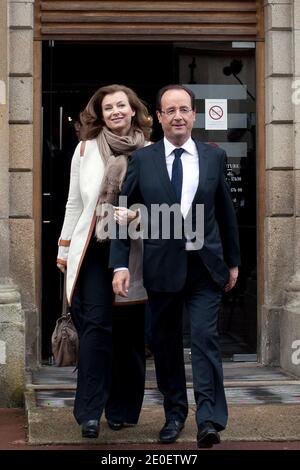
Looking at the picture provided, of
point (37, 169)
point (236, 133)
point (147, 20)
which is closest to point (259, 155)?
point (236, 133)

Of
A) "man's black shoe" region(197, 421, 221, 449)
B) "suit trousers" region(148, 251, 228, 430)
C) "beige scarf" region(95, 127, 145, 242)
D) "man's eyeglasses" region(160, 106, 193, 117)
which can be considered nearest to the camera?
"man's black shoe" region(197, 421, 221, 449)

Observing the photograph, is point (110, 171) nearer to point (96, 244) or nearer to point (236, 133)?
point (96, 244)

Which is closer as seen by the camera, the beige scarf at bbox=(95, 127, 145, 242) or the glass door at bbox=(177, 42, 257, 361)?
the beige scarf at bbox=(95, 127, 145, 242)

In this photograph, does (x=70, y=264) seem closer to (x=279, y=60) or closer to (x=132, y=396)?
(x=132, y=396)

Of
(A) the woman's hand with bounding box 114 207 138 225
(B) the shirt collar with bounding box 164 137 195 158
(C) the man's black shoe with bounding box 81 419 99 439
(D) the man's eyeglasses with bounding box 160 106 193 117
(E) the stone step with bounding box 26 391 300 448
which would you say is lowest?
(E) the stone step with bounding box 26 391 300 448

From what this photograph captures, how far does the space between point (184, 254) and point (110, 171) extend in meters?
0.68

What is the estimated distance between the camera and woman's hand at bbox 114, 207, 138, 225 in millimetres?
5793

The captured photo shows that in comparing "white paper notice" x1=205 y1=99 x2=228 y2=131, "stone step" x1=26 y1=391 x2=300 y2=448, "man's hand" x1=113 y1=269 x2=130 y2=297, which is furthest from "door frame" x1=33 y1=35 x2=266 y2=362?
"man's hand" x1=113 y1=269 x2=130 y2=297

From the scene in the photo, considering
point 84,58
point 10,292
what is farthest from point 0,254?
point 84,58

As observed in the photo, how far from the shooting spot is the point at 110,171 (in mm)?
6008

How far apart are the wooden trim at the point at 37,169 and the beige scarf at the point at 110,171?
2773 mm

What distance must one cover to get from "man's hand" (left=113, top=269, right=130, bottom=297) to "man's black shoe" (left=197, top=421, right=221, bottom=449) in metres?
0.85

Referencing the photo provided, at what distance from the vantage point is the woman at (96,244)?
236 inches

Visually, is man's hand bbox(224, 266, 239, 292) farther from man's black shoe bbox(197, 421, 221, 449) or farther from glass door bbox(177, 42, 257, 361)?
glass door bbox(177, 42, 257, 361)
